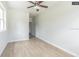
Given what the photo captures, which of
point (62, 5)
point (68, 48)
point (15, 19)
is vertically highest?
point (62, 5)

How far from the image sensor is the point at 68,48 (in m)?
4.45

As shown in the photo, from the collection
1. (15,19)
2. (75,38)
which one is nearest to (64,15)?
(75,38)

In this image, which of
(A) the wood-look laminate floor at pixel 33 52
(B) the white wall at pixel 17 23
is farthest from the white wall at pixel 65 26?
Answer: (B) the white wall at pixel 17 23

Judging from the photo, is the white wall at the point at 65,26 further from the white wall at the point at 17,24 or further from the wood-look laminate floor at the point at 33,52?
the white wall at the point at 17,24

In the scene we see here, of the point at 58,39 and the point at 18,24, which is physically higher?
the point at 18,24

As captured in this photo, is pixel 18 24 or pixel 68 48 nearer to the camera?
pixel 68 48

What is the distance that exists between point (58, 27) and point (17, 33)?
3.44 metres

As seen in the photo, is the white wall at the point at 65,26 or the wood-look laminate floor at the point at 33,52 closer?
the white wall at the point at 65,26


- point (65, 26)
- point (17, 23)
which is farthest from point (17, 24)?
point (65, 26)

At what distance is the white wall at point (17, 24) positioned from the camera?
7.12 meters

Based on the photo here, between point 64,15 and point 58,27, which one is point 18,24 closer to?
point 58,27

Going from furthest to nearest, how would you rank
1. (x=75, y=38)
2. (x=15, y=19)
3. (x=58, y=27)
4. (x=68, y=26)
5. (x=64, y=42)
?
(x=15, y=19) < (x=58, y=27) < (x=64, y=42) < (x=68, y=26) < (x=75, y=38)

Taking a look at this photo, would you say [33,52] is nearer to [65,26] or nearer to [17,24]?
[65,26]

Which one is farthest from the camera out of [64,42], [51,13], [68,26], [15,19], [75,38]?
[15,19]
